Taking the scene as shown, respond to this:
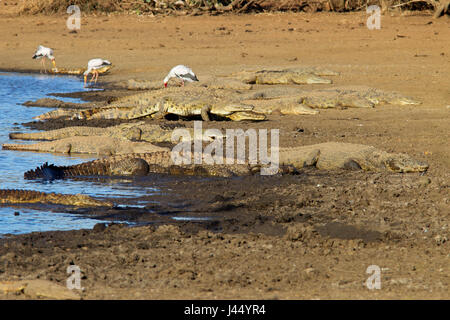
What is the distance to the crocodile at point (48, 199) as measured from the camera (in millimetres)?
→ 6941

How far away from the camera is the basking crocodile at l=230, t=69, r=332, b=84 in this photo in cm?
1548

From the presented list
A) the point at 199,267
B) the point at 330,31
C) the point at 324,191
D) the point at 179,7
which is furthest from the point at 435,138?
the point at 179,7

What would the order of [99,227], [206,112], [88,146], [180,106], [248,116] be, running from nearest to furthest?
[99,227]
[88,146]
[248,116]
[206,112]
[180,106]

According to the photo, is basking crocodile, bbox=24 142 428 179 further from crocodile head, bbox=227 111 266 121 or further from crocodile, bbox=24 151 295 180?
crocodile head, bbox=227 111 266 121

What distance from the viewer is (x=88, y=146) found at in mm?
10102

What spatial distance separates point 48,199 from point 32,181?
1.41 meters

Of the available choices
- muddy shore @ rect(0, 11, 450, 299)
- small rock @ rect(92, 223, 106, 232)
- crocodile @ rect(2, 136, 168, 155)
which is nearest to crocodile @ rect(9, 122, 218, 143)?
crocodile @ rect(2, 136, 168, 155)

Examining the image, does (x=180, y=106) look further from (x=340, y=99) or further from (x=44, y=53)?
(x=44, y=53)

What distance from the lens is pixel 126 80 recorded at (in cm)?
1734

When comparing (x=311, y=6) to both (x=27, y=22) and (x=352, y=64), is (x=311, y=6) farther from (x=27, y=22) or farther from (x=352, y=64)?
(x=27, y=22)

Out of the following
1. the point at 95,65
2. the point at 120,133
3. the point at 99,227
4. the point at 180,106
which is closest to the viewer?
the point at 99,227

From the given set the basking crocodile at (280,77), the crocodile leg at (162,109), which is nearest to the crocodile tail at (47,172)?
the crocodile leg at (162,109)

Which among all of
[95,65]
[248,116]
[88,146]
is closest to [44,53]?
[95,65]

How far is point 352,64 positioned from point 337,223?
11.7 meters
